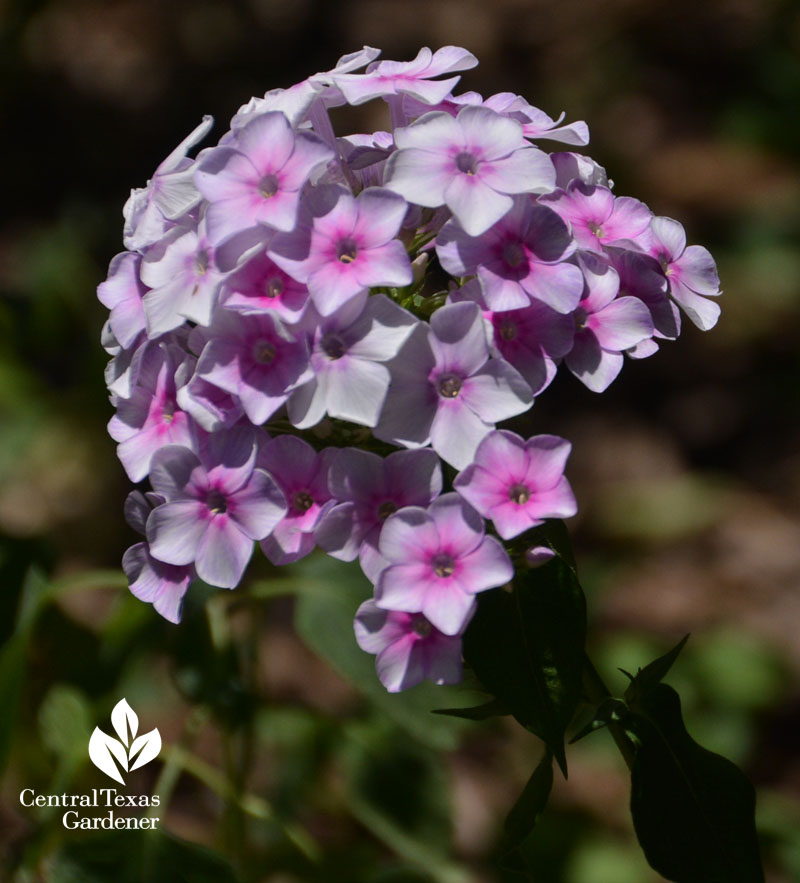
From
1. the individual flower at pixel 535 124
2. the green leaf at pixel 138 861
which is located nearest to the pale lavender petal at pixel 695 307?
the individual flower at pixel 535 124

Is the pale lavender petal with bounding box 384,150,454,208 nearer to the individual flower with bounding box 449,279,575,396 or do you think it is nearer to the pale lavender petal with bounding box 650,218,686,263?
the individual flower with bounding box 449,279,575,396

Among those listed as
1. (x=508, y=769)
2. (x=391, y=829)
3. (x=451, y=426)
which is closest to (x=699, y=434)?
(x=508, y=769)

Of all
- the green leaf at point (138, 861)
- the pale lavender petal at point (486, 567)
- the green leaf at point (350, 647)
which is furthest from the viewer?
the green leaf at point (350, 647)

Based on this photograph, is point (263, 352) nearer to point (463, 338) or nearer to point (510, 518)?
point (463, 338)

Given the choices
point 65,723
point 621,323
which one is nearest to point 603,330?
point 621,323

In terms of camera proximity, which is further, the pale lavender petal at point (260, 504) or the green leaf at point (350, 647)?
the green leaf at point (350, 647)

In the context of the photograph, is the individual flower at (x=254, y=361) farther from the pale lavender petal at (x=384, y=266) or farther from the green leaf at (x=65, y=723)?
the green leaf at (x=65, y=723)

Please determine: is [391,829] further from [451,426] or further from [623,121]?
[623,121]
